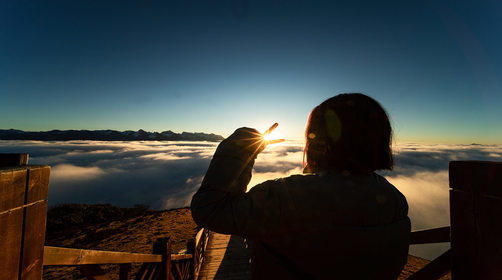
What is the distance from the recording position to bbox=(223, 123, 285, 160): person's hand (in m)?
1.05

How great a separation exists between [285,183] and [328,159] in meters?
0.33

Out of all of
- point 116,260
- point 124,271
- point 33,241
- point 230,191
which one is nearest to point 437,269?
point 230,191

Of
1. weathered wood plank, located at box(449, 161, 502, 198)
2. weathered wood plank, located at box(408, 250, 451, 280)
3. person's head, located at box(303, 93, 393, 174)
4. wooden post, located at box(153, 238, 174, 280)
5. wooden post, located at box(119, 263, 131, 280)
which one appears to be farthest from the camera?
wooden post, located at box(153, 238, 174, 280)

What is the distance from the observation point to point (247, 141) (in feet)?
3.54

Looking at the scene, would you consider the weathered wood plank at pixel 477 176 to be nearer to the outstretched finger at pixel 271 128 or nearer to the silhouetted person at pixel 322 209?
the silhouetted person at pixel 322 209

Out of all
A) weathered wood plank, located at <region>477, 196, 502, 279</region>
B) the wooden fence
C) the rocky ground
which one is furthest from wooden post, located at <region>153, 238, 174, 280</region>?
the rocky ground

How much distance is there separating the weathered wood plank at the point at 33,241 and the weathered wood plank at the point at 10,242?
2 centimetres

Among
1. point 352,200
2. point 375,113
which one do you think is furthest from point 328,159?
point 375,113

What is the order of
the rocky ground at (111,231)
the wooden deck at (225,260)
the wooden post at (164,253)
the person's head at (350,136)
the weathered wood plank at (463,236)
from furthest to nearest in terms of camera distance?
the rocky ground at (111,231), the wooden deck at (225,260), the wooden post at (164,253), the weathered wood plank at (463,236), the person's head at (350,136)

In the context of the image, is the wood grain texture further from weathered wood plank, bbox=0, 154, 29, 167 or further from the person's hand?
the person's hand

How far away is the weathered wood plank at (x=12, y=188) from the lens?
70cm

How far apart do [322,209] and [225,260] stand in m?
9.28

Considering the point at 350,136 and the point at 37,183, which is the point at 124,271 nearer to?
the point at 37,183

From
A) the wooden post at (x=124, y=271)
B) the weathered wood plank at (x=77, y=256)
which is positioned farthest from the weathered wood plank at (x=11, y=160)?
the wooden post at (x=124, y=271)
